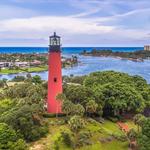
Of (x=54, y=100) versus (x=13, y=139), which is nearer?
(x=13, y=139)

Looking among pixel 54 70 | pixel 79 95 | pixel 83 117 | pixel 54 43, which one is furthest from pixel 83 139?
pixel 54 43

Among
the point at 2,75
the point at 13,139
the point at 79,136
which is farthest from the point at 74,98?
the point at 2,75

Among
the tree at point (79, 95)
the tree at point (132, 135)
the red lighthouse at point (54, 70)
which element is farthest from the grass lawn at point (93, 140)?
the tree at point (79, 95)

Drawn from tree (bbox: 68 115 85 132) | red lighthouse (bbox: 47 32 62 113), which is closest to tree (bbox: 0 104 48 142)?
tree (bbox: 68 115 85 132)

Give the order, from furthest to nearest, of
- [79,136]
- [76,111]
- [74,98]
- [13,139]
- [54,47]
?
[74,98], [54,47], [76,111], [79,136], [13,139]

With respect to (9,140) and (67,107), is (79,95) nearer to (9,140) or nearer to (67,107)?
(67,107)

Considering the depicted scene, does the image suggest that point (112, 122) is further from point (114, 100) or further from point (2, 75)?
point (2, 75)
